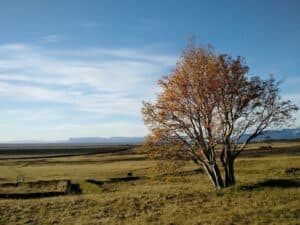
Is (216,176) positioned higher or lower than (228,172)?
lower

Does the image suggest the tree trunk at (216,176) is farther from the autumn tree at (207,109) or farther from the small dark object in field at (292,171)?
the small dark object in field at (292,171)

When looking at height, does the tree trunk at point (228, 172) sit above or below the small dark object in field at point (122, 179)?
above

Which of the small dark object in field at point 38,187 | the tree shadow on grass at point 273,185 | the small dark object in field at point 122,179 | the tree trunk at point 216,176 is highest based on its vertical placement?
the tree trunk at point 216,176

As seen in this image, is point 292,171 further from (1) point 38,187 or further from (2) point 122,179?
(1) point 38,187

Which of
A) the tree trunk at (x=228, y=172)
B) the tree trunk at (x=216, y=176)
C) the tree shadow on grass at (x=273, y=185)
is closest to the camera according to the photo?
the tree shadow on grass at (x=273, y=185)

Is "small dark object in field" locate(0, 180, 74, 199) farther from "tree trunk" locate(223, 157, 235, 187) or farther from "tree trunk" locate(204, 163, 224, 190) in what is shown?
"tree trunk" locate(223, 157, 235, 187)

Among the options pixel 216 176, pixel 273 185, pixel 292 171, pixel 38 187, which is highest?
pixel 216 176

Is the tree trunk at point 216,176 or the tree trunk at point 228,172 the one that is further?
the tree trunk at point 228,172

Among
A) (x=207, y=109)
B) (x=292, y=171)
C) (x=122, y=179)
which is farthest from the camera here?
(x=122, y=179)

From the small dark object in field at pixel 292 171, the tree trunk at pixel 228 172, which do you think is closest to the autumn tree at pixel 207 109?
the tree trunk at pixel 228 172

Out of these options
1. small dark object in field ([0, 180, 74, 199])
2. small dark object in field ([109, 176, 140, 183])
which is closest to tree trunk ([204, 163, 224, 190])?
small dark object in field ([0, 180, 74, 199])

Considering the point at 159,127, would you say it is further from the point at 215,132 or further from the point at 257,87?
the point at 257,87

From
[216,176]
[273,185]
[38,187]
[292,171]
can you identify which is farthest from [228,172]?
[38,187]

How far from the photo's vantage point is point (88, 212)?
28.7 metres
